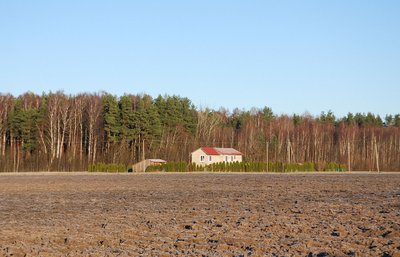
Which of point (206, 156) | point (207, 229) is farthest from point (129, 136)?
point (207, 229)

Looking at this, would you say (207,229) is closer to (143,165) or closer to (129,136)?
(143,165)

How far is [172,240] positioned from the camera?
435 inches

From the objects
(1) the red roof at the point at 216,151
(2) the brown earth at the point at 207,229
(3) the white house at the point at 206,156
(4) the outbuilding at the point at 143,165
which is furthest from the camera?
(1) the red roof at the point at 216,151

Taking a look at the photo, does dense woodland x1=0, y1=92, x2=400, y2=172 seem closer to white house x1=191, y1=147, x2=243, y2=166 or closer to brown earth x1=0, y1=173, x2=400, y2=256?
white house x1=191, y1=147, x2=243, y2=166

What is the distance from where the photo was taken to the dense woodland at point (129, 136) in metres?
79.4

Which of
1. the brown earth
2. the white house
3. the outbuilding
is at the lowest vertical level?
the brown earth

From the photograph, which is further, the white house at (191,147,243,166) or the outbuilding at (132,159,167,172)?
the white house at (191,147,243,166)

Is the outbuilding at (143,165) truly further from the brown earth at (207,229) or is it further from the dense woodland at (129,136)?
the brown earth at (207,229)

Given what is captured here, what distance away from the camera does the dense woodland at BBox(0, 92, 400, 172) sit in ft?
260

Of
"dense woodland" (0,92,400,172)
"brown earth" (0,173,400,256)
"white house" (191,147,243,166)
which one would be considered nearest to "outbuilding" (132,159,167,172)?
"dense woodland" (0,92,400,172)

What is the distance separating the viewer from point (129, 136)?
82938 millimetres

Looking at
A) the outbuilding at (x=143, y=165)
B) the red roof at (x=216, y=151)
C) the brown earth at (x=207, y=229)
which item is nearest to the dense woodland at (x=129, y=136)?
the outbuilding at (x=143, y=165)

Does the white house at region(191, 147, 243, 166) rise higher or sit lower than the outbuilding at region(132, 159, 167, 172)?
higher

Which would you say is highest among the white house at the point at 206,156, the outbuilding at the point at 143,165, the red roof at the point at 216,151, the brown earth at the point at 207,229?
the red roof at the point at 216,151
